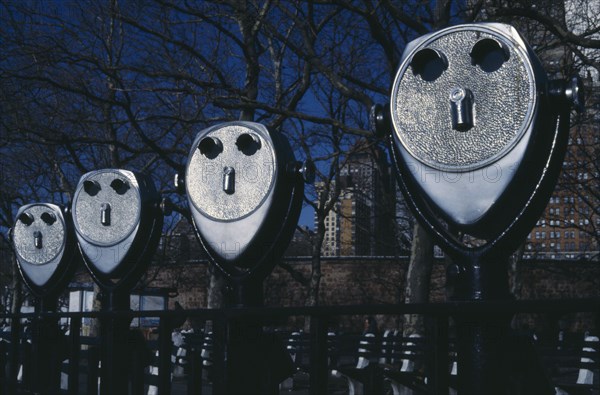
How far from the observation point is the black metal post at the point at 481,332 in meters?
2.33

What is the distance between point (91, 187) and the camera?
168 inches

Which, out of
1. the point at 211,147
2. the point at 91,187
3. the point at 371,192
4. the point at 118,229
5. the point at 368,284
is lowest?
the point at 368,284

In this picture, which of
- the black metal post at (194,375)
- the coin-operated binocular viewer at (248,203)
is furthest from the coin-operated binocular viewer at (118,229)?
the black metal post at (194,375)

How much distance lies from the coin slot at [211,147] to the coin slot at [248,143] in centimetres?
11

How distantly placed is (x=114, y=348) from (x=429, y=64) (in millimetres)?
1977

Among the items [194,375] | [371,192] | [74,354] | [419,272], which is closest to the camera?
[194,375]

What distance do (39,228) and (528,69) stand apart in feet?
11.4

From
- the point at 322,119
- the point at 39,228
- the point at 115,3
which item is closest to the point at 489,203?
the point at 39,228

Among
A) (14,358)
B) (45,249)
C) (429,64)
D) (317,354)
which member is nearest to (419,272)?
(45,249)

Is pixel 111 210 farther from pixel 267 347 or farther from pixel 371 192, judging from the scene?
pixel 371 192

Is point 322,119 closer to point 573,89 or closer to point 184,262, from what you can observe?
point 573,89

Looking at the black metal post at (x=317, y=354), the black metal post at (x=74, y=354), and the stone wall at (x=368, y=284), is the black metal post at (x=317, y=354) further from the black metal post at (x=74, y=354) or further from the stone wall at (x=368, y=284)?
the stone wall at (x=368, y=284)

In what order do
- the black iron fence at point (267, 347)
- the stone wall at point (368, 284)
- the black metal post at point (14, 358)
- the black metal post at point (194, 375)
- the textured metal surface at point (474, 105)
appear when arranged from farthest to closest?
the stone wall at point (368, 284)
the black metal post at point (14, 358)
the black metal post at point (194, 375)
the textured metal surface at point (474, 105)
the black iron fence at point (267, 347)

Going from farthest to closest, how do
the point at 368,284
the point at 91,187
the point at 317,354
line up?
1. the point at 368,284
2. the point at 91,187
3. the point at 317,354
